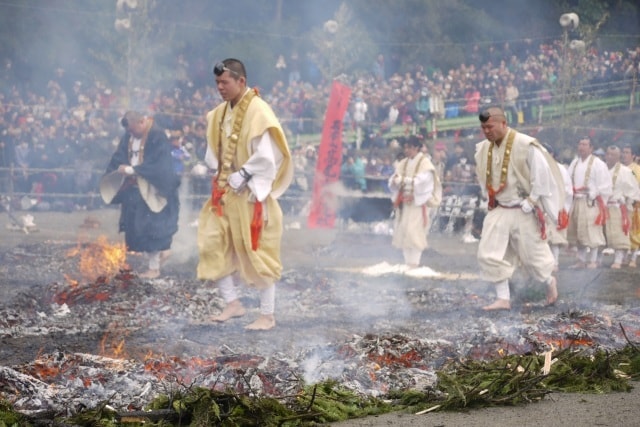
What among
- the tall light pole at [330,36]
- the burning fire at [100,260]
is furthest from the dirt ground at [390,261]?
the tall light pole at [330,36]

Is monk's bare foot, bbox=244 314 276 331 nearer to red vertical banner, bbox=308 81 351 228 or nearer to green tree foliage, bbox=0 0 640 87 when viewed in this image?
red vertical banner, bbox=308 81 351 228

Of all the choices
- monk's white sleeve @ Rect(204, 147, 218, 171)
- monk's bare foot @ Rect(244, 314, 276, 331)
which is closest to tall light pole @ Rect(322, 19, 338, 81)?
monk's white sleeve @ Rect(204, 147, 218, 171)

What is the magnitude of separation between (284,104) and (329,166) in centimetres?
609

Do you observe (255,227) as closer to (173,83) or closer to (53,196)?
(53,196)

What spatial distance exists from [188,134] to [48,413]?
52.6 feet

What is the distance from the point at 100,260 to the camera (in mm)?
10680

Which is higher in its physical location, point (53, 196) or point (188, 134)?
point (188, 134)

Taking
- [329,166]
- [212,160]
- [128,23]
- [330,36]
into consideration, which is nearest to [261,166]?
[212,160]

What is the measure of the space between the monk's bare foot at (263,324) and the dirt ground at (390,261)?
221 millimetres

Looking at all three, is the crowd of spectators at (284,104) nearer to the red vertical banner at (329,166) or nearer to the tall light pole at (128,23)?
the tall light pole at (128,23)

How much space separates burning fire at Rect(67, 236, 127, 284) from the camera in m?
10.3

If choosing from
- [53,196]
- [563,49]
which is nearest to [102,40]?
[53,196]

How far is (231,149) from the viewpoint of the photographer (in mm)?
7668

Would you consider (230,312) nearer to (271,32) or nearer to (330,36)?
(330,36)
